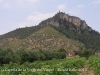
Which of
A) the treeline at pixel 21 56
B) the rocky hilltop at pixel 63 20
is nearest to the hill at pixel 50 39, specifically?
the rocky hilltop at pixel 63 20

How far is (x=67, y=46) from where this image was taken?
122 meters

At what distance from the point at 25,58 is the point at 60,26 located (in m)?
102

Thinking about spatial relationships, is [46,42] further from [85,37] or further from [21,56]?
[21,56]

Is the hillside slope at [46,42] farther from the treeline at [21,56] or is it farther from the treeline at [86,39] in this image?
the treeline at [21,56]

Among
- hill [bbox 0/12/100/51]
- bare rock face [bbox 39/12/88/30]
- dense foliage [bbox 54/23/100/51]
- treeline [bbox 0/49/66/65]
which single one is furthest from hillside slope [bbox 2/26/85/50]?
bare rock face [bbox 39/12/88/30]

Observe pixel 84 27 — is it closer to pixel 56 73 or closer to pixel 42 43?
pixel 42 43

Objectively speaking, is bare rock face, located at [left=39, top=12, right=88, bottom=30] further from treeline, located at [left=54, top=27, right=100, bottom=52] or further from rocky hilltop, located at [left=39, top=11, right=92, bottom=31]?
treeline, located at [left=54, top=27, right=100, bottom=52]

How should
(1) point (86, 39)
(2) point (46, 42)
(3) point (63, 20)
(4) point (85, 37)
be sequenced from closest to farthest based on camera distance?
(2) point (46, 42), (1) point (86, 39), (4) point (85, 37), (3) point (63, 20)

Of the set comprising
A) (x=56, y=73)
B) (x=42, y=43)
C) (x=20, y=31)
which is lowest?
(x=56, y=73)

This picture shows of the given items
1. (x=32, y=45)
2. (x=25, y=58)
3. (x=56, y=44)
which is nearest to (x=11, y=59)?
(x=25, y=58)

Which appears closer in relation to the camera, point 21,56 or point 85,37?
point 21,56

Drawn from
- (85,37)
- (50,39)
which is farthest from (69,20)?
(50,39)

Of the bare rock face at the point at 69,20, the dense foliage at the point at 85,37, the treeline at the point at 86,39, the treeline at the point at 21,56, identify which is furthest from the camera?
the bare rock face at the point at 69,20

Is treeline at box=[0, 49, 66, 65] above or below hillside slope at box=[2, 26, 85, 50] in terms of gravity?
below
